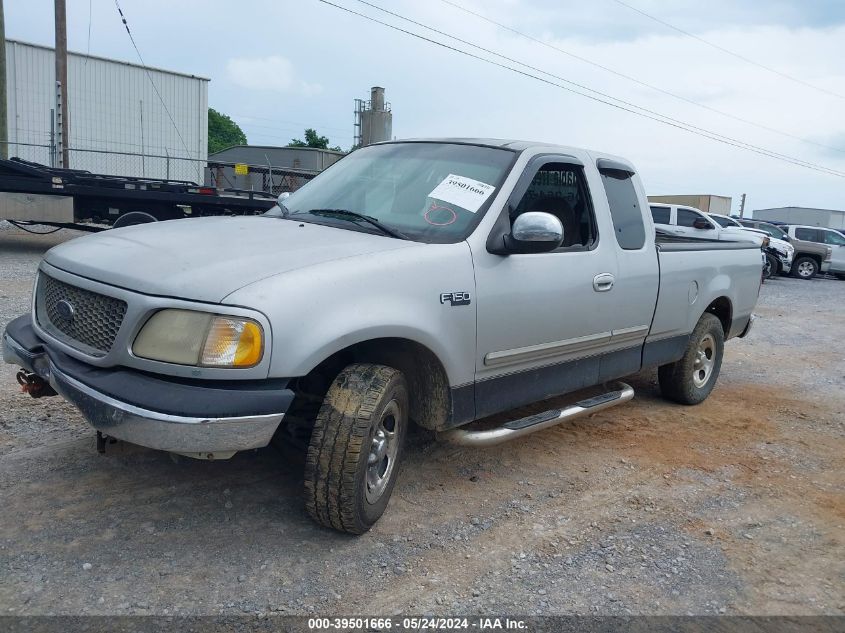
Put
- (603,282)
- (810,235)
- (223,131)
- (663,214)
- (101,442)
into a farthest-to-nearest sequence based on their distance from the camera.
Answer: (223,131) → (810,235) → (663,214) → (603,282) → (101,442)

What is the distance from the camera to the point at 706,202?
140 ft

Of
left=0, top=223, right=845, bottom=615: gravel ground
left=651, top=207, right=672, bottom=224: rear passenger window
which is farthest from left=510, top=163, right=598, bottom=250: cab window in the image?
left=651, top=207, right=672, bottom=224: rear passenger window

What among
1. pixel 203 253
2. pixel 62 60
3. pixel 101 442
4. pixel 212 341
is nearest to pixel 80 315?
pixel 203 253

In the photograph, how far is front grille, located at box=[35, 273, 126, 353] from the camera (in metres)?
3.07

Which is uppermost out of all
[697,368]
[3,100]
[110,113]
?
[110,113]

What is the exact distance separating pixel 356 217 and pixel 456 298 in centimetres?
80

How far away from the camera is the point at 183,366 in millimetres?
2881

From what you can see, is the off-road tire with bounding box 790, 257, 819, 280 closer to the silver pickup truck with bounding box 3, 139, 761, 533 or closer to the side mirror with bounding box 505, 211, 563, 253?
the silver pickup truck with bounding box 3, 139, 761, 533

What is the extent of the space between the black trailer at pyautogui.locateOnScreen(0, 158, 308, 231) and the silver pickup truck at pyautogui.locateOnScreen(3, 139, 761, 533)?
29.1 feet

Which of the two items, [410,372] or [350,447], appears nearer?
[350,447]

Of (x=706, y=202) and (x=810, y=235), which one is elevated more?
(x=706, y=202)

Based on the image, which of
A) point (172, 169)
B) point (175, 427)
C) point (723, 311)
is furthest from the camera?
point (172, 169)

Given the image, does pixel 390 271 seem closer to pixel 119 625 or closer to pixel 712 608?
pixel 119 625

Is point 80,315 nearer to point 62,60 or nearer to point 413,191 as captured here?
point 413,191
